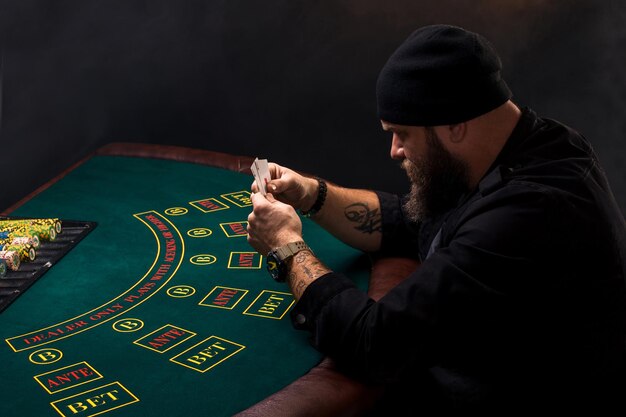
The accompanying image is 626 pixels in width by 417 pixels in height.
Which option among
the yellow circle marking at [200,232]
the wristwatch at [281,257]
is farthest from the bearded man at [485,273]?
the yellow circle marking at [200,232]

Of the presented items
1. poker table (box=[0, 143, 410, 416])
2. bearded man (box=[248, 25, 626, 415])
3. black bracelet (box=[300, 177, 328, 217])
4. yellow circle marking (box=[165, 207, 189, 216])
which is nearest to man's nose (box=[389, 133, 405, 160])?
bearded man (box=[248, 25, 626, 415])

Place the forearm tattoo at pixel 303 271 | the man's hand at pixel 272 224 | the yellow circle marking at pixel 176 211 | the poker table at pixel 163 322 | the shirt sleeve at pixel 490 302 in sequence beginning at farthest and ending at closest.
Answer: the yellow circle marking at pixel 176 211, the man's hand at pixel 272 224, the forearm tattoo at pixel 303 271, the poker table at pixel 163 322, the shirt sleeve at pixel 490 302

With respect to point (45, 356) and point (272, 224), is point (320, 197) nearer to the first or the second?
point (272, 224)

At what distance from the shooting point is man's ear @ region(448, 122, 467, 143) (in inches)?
81.3

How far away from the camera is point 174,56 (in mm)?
5082

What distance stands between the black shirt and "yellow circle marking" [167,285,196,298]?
650 millimetres

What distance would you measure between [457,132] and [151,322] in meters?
1.08

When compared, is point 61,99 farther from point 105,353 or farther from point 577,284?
point 577,284

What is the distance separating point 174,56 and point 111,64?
45 cm

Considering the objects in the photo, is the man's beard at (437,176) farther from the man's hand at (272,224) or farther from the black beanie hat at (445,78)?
the man's hand at (272,224)

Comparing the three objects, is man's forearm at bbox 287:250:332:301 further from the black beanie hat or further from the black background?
the black background

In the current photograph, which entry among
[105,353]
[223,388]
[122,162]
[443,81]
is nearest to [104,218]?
[122,162]

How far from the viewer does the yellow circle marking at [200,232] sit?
308 cm

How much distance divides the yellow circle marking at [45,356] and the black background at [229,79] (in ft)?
9.32
